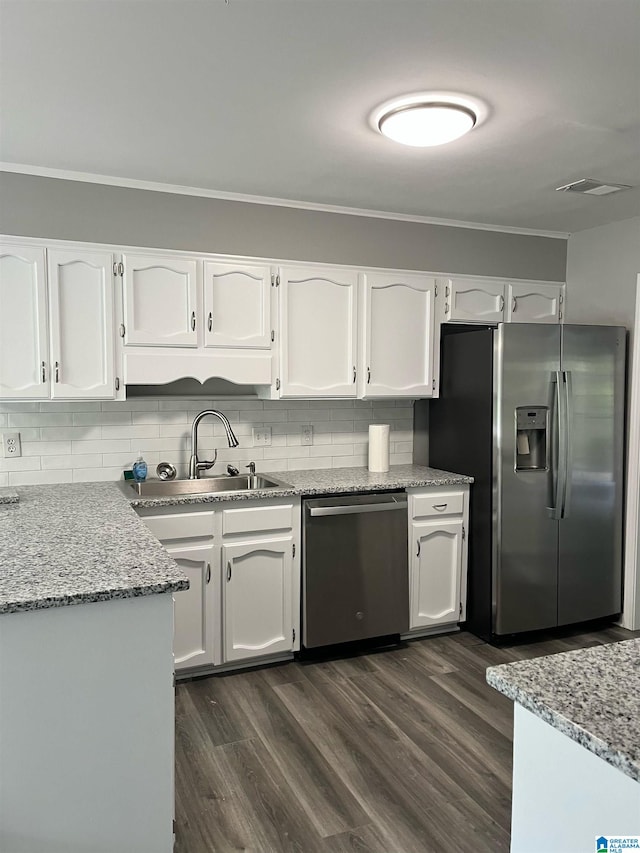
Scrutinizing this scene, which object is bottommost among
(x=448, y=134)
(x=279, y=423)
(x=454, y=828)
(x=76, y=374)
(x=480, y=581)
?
(x=454, y=828)

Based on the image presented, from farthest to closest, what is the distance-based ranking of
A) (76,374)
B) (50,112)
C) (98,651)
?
(76,374), (50,112), (98,651)

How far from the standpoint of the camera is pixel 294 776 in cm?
247

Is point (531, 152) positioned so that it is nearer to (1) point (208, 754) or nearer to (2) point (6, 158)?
(2) point (6, 158)

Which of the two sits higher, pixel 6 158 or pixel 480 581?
pixel 6 158

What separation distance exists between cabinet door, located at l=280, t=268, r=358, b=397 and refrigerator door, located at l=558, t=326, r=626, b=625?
123cm

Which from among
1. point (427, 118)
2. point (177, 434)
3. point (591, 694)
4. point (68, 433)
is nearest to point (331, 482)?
point (177, 434)

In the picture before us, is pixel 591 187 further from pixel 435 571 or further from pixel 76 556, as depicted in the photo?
pixel 76 556

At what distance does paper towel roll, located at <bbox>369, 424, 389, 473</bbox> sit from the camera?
392 cm

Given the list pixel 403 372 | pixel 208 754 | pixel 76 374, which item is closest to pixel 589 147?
pixel 403 372

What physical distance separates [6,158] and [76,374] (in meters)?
1.00

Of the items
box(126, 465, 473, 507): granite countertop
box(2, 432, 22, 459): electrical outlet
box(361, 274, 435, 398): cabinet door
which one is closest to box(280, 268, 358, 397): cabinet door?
box(361, 274, 435, 398): cabinet door

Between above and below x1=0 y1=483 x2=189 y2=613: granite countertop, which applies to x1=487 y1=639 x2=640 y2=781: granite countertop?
below

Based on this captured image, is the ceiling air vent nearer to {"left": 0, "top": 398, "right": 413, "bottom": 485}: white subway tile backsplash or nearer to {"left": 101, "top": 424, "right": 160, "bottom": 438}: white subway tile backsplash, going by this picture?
{"left": 0, "top": 398, "right": 413, "bottom": 485}: white subway tile backsplash

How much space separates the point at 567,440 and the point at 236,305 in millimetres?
1985
